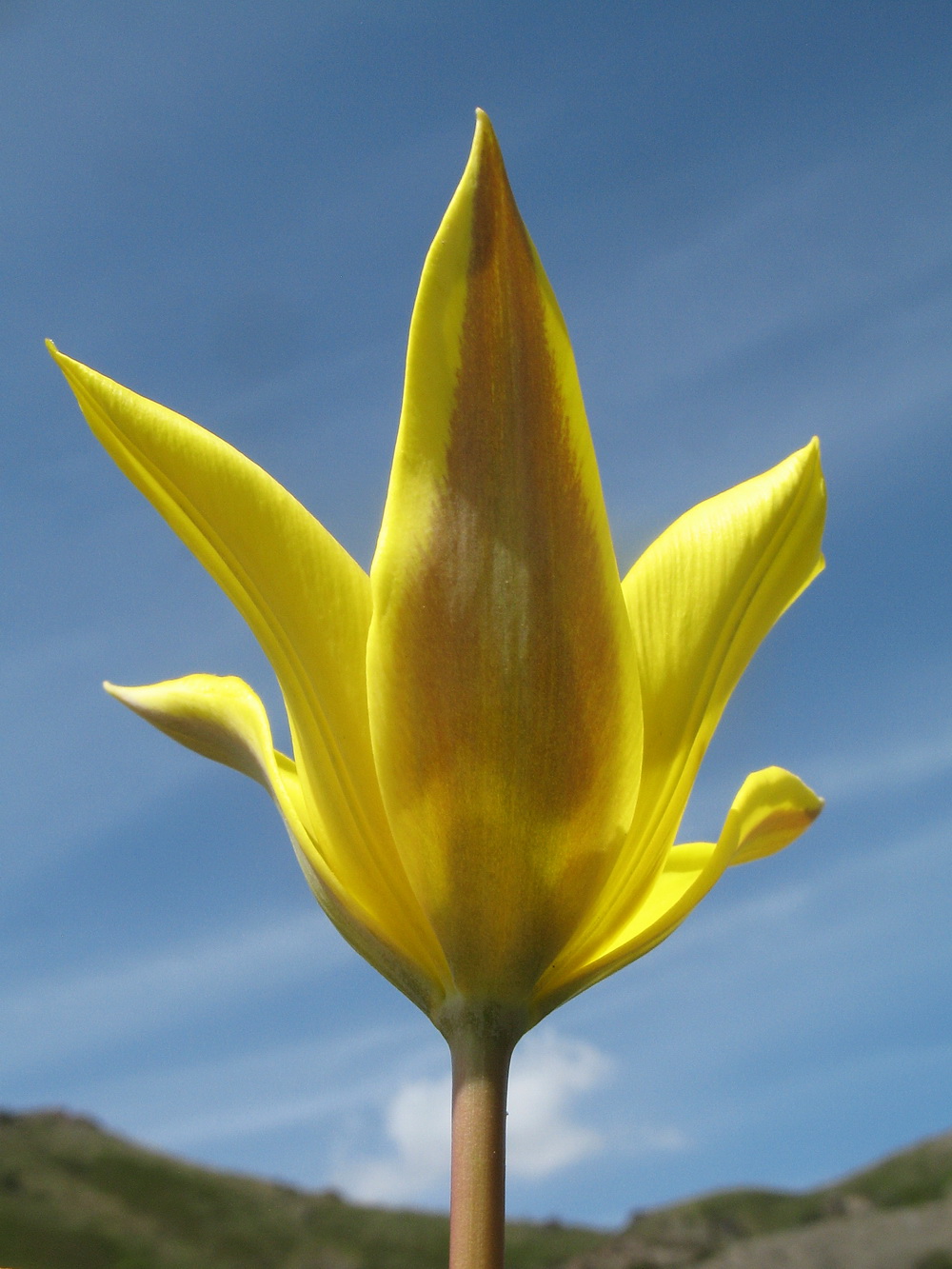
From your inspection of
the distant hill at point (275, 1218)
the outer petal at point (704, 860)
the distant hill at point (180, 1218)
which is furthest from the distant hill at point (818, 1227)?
the outer petal at point (704, 860)

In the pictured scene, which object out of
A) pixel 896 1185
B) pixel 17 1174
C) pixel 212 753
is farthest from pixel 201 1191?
pixel 212 753

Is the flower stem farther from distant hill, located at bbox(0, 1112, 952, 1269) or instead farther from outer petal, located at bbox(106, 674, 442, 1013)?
distant hill, located at bbox(0, 1112, 952, 1269)

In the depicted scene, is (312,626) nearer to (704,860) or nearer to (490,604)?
(490,604)

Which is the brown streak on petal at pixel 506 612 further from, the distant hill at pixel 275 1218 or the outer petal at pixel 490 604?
the distant hill at pixel 275 1218

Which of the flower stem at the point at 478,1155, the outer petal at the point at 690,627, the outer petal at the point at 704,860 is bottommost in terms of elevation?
the flower stem at the point at 478,1155

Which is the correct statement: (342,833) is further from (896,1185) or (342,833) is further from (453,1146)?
(896,1185)

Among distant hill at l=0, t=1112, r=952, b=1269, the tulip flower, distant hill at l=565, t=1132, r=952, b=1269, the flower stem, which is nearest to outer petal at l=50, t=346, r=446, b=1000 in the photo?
the tulip flower
